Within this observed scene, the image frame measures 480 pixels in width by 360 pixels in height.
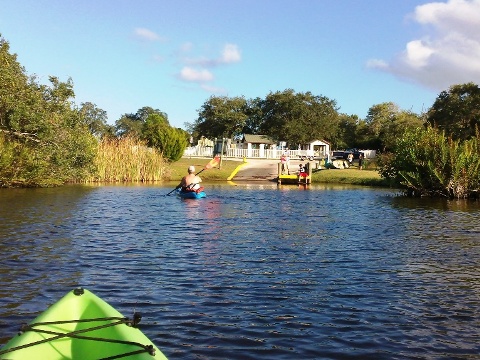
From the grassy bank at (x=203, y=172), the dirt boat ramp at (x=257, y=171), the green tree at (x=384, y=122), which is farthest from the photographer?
the green tree at (x=384, y=122)

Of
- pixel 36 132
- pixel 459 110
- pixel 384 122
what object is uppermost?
pixel 384 122

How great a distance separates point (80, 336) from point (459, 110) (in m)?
62.8

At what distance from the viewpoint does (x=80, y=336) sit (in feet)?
16.7

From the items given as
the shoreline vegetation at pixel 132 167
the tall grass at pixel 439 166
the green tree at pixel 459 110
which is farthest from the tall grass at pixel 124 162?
the green tree at pixel 459 110

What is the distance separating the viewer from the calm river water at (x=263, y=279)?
6.80 metres

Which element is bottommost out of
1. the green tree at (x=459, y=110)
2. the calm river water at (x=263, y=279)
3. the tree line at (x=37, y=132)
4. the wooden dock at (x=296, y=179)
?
the calm river water at (x=263, y=279)

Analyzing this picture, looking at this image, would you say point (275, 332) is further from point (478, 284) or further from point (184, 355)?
point (478, 284)

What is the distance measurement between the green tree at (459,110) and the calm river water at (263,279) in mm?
42626

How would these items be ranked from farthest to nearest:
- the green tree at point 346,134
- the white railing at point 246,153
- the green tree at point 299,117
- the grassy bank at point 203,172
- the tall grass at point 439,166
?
the green tree at point 346,134, the green tree at point 299,117, the white railing at point 246,153, the grassy bank at point 203,172, the tall grass at point 439,166

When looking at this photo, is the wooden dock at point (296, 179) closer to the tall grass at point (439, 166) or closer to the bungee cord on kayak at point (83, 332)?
the tall grass at point (439, 166)

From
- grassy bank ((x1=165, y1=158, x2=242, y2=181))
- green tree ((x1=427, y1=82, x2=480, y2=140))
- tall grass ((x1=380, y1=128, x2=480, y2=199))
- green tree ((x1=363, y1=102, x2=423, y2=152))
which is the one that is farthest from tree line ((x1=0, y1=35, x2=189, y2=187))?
green tree ((x1=363, y1=102, x2=423, y2=152))

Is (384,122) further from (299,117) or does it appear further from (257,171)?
(257,171)

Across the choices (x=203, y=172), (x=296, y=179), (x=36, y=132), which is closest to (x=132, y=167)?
(x=203, y=172)

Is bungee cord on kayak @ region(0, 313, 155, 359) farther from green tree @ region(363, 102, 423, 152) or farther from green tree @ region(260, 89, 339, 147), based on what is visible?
green tree @ region(260, 89, 339, 147)
